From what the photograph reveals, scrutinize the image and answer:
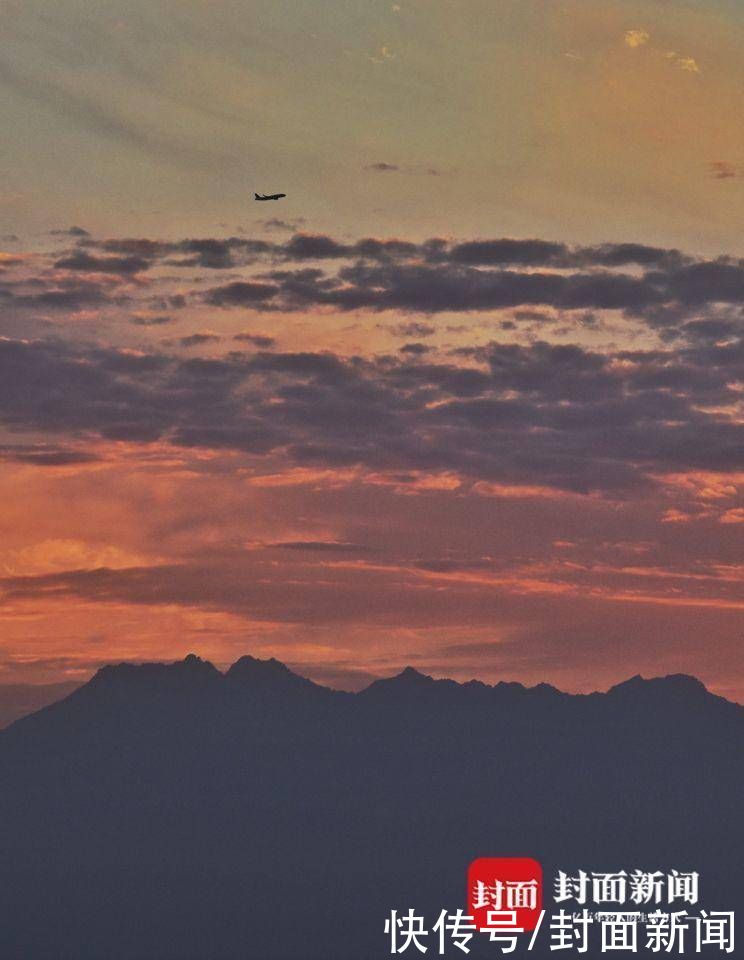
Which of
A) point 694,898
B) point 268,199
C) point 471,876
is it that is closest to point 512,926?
point 471,876

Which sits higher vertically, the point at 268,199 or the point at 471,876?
the point at 268,199

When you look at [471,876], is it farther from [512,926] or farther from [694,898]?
[694,898]

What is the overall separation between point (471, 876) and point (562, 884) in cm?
988

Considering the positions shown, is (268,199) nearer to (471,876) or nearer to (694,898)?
(471,876)

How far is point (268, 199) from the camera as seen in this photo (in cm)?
19925

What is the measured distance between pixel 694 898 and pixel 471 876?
953 inches

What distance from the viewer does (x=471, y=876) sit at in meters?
196

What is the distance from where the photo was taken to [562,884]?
645 feet

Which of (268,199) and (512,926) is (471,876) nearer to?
(512,926)

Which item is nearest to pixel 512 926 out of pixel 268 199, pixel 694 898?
pixel 694 898

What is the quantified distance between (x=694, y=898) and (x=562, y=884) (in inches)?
564

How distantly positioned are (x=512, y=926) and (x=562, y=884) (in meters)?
8.02

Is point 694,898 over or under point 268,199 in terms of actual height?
under

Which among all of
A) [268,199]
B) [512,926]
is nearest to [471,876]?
[512,926]
